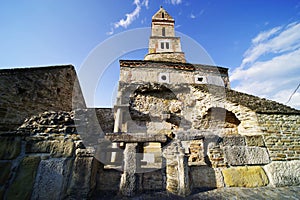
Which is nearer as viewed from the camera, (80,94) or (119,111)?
(119,111)

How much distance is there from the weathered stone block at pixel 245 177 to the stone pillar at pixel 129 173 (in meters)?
1.77

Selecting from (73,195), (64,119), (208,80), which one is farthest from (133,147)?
(208,80)

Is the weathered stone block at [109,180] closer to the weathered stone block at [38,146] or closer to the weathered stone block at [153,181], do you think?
the weathered stone block at [153,181]

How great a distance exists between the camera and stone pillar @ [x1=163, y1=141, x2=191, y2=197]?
2.12m

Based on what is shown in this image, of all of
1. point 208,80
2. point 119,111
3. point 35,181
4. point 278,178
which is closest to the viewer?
point 35,181

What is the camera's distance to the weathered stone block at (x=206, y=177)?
7.88 ft

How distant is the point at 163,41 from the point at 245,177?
17.4 meters

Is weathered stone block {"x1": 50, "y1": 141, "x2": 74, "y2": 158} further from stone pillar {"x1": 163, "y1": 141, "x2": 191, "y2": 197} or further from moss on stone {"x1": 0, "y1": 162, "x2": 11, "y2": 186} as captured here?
stone pillar {"x1": 163, "y1": 141, "x2": 191, "y2": 197}

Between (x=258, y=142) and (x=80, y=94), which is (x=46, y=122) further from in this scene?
(x=80, y=94)

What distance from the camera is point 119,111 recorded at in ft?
28.3

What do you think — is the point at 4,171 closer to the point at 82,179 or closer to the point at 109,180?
the point at 82,179

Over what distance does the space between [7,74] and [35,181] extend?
20.6 feet

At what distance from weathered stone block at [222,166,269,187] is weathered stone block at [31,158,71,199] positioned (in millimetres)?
2836

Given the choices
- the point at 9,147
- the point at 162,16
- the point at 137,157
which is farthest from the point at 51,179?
the point at 162,16
